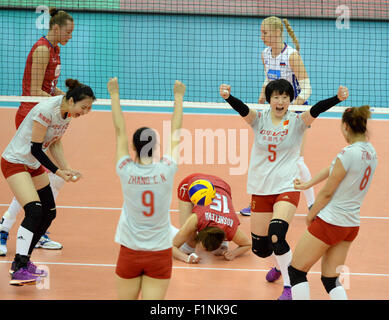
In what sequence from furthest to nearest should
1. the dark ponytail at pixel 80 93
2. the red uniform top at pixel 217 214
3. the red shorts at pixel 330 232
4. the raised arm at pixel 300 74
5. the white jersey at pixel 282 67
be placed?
the white jersey at pixel 282 67
the raised arm at pixel 300 74
the red uniform top at pixel 217 214
the dark ponytail at pixel 80 93
the red shorts at pixel 330 232

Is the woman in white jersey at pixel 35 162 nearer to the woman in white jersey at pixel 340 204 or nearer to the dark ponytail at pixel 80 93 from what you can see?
the dark ponytail at pixel 80 93

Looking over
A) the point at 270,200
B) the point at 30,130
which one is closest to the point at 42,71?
the point at 30,130

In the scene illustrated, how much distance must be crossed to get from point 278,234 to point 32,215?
2.53 m

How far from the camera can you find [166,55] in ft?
57.2

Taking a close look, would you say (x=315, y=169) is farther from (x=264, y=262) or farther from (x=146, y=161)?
(x=146, y=161)

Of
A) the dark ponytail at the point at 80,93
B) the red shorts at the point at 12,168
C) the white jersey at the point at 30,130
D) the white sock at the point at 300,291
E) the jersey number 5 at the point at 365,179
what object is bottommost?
the white sock at the point at 300,291

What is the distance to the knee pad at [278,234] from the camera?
20.4 ft

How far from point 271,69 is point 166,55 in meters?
8.50

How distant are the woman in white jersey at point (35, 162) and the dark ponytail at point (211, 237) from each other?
174cm

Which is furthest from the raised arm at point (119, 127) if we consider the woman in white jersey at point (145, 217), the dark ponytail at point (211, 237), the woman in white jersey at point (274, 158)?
the dark ponytail at point (211, 237)

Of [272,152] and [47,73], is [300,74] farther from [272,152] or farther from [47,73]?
[47,73]

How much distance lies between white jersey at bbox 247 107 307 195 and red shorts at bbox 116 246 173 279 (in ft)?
6.26

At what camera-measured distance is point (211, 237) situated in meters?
7.33

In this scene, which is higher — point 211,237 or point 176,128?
point 176,128
